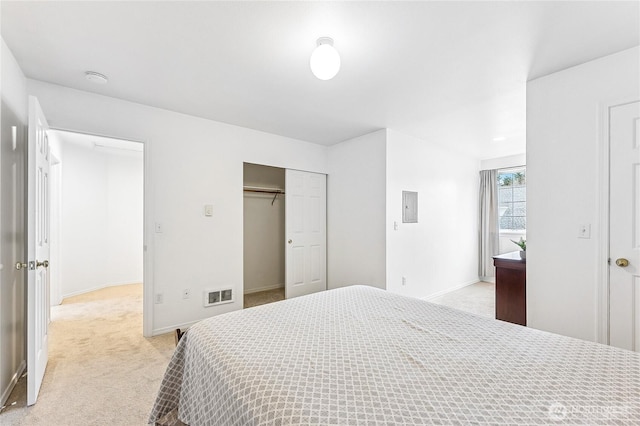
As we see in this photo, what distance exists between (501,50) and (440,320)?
1922 millimetres

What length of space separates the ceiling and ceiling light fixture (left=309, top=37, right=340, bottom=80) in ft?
0.38

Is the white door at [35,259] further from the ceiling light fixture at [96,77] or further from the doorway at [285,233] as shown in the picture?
the doorway at [285,233]

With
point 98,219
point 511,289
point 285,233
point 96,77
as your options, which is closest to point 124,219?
point 98,219

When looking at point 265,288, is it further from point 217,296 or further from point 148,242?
point 148,242

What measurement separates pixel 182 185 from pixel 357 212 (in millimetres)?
2347

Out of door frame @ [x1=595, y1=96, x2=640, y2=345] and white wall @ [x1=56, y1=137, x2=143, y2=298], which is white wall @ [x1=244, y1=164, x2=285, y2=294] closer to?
white wall @ [x1=56, y1=137, x2=143, y2=298]

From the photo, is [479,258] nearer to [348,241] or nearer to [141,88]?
[348,241]

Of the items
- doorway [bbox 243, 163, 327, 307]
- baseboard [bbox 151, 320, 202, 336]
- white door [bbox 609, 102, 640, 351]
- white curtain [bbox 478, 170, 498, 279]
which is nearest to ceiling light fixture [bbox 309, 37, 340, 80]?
white door [bbox 609, 102, 640, 351]

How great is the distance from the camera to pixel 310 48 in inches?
78.7

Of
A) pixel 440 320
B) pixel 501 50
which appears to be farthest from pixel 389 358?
pixel 501 50

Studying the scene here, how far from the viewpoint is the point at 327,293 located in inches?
83.7

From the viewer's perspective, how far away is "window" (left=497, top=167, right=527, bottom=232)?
17.7ft

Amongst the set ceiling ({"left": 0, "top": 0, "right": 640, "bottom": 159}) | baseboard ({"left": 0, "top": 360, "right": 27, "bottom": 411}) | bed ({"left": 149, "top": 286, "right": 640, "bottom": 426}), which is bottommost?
baseboard ({"left": 0, "top": 360, "right": 27, "bottom": 411})

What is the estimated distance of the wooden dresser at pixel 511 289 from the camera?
3020 mm
